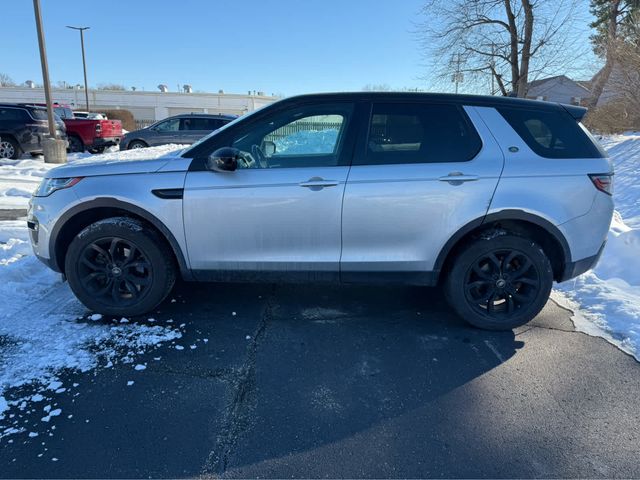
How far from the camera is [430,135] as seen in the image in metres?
3.35

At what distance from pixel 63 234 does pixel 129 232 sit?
62 cm

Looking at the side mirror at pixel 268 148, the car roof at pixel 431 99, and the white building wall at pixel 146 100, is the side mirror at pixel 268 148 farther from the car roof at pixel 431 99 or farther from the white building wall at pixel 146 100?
the white building wall at pixel 146 100

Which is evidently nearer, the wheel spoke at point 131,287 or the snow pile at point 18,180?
the wheel spoke at point 131,287

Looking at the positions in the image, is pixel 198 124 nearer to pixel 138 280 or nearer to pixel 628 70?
pixel 138 280

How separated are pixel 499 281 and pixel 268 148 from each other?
2.13 meters

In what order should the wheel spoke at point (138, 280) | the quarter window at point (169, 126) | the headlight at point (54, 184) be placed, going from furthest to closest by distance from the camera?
1. the quarter window at point (169, 126)
2. the wheel spoke at point (138, 280)
3. the headlight at point (54, 184)

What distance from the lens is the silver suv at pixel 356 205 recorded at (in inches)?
127

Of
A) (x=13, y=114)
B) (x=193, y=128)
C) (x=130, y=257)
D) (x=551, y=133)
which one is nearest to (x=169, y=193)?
(x=130, y=257)

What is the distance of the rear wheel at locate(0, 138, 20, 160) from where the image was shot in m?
12.4

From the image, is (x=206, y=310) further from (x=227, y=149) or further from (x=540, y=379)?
(x=540, y=379)

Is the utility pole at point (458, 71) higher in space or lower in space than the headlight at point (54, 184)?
higher

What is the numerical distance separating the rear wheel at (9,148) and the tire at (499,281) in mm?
13825

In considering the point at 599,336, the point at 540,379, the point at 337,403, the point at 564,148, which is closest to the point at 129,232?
the point at 337,403

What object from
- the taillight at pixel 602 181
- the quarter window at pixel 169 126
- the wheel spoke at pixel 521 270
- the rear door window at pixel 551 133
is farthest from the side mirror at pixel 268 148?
the quarter window at pixel 169 126
